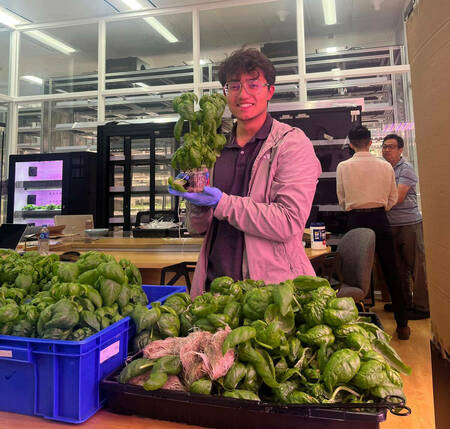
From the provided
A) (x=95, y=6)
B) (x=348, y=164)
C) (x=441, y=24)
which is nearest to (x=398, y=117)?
(x=348, y=164)

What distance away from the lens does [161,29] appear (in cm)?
664

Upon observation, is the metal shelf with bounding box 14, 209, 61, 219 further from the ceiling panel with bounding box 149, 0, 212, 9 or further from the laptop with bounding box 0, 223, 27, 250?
the ceiling panel with bounding box 149, 0, 212, 9

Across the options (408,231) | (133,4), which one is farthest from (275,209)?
(133,4)

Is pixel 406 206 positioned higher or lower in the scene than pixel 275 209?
higher

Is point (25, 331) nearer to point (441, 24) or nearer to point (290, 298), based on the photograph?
point (290, 298)

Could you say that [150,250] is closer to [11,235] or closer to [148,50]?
[11,235]

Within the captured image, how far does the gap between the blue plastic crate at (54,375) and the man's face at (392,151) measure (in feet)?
12.9

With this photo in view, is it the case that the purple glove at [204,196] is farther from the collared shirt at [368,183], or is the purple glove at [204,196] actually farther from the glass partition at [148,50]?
the glass partition at [148,50]

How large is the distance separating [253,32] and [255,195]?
6078mm

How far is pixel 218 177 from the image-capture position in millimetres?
1754

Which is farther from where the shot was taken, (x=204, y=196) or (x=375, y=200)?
(x=375, y=200)

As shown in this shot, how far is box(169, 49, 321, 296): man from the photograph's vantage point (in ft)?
4.83

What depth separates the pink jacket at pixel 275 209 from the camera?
4.80 feet

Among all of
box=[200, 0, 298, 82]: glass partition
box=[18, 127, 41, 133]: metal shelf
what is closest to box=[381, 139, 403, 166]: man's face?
box=[200, 0, 298, 82]: glass partition
